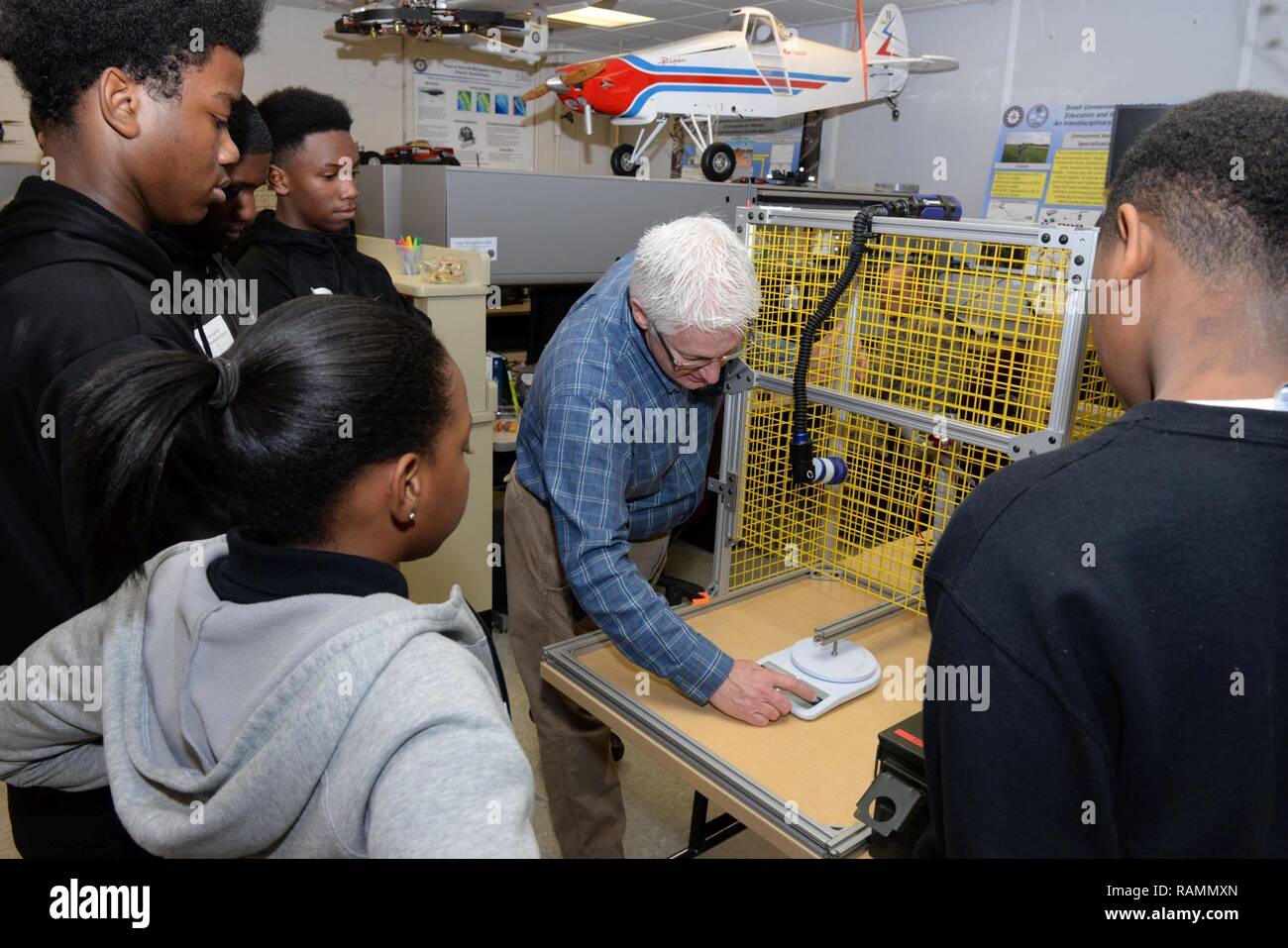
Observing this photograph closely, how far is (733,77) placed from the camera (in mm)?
4152

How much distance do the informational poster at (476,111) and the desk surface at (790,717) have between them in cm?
462

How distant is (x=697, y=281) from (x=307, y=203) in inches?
56.9

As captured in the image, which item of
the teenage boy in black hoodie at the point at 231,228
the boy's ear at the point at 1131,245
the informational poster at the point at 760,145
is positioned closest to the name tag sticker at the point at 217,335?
the teenage boy in black hoodie at the point at 231,228

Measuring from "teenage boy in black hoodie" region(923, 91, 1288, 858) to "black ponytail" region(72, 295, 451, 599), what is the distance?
0.48 meters

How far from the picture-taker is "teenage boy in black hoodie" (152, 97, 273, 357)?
1444 mm

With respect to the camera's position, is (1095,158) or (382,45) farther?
(382,45)

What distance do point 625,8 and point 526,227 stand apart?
2601 millimetres

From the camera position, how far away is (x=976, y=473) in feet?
4.30

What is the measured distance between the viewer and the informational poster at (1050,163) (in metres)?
3.86

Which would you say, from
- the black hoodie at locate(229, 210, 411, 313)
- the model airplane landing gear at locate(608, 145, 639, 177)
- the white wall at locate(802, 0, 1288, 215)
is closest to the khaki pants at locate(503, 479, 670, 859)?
the black hoodie at locate(229, 210, 411, 313)
